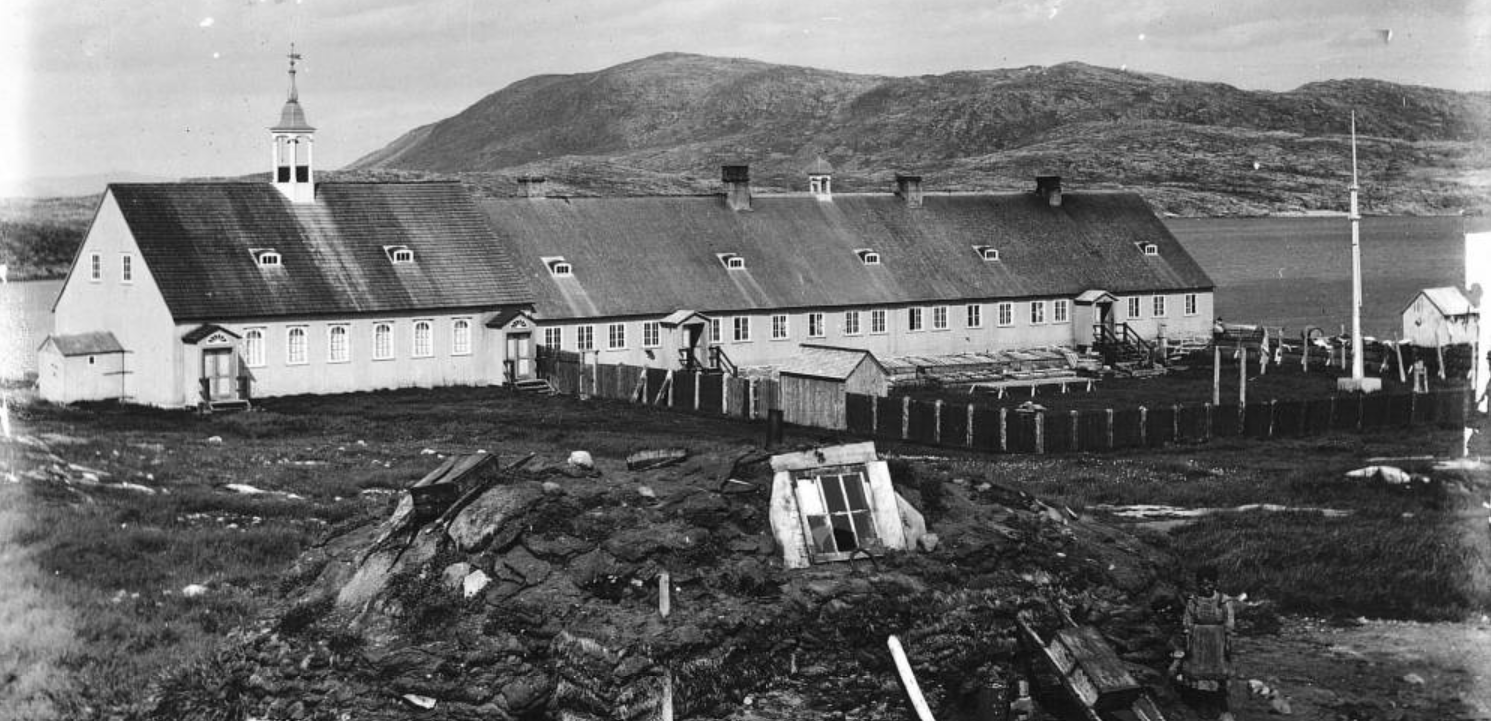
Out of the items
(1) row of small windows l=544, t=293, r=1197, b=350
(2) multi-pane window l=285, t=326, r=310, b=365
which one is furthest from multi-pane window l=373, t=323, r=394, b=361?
(1) row of small windows l=544, t=293, r=1197, b=350

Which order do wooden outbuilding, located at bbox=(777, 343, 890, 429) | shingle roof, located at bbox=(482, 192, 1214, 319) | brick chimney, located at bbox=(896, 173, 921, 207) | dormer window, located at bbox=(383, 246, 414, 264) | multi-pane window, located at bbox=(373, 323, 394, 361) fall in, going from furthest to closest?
brick chimney, located at bbox=(896, 173, 921, 207)
shingle roof, located at bbox=(482, 192, 1214, 319)
dormer window, located at bbox=(383, 246, 414, 264)
multi-pane window, located at bbox=(373, 323, 394, 361)
wooden outbuilding, located at bbox=(777, 343, 890, 429)

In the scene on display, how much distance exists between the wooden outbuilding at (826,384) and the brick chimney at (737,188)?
18.7 metres

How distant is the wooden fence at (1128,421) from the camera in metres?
38.0

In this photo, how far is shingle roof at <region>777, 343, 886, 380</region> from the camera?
41.5 m

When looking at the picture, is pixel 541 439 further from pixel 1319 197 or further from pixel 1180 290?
pixel 1319 197

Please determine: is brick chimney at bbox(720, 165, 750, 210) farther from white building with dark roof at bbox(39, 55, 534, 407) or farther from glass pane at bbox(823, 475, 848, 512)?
glass pane at bbox(823, 475, 848, 512)

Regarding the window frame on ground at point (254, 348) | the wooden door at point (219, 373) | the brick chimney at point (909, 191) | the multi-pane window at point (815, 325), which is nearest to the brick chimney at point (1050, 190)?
the brick chimney at point (909, 191)

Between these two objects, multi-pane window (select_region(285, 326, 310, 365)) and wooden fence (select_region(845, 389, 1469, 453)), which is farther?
multi-pane window (select_region(285, 326, 310, 365))

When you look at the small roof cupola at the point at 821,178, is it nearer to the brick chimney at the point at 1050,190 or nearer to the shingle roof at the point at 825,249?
the shingle roof at the point at 825,249

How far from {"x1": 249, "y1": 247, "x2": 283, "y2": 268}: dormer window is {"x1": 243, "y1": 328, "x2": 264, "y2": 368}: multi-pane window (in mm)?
2395

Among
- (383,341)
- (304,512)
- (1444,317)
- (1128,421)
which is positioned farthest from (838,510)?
(1444,317)

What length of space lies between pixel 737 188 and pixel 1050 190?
613 inches

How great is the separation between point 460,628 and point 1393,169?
167m

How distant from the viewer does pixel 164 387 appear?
44.8 m
